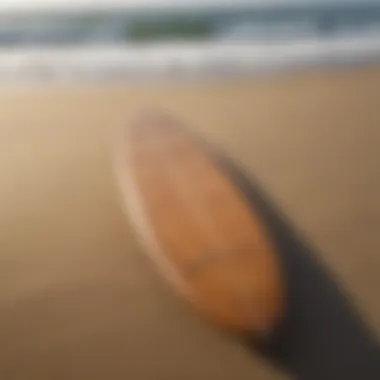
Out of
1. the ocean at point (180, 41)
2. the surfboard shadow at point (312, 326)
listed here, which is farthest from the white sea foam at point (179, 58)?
the surfboard shadow at point (312, 326)

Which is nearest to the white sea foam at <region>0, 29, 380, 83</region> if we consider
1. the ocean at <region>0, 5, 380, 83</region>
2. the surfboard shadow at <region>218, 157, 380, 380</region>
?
the ocean at <region>0, 5, 380, 83</region>

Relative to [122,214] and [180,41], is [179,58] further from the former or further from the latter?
[122,214]

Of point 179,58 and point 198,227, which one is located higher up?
point 179,58

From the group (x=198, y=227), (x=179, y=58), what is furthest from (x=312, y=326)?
(x=179, y=58)

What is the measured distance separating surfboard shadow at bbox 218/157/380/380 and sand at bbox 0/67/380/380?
10 millimetres

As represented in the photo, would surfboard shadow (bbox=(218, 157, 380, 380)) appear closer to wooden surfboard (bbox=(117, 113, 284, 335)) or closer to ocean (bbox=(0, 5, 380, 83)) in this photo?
wooden surfboard (bbox=(117, 113, 284, 335))

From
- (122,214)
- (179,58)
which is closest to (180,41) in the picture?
(179,58)

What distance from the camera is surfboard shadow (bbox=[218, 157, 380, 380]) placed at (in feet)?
1.55

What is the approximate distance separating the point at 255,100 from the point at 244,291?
0.16 metres

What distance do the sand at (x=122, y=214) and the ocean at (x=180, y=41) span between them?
0.01m

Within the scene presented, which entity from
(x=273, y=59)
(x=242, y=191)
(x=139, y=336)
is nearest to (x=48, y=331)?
(x=139, y=336)

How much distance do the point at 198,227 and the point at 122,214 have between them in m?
0.06

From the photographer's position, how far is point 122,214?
49 centimetres

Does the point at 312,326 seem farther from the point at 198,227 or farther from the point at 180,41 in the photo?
the point at 180,41
